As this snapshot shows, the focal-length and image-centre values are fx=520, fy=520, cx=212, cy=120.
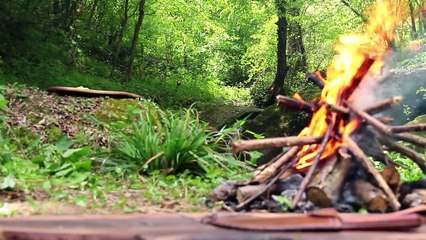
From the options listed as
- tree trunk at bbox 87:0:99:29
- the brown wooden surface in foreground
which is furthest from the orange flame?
tree trunk at bbox 87:0:99:29

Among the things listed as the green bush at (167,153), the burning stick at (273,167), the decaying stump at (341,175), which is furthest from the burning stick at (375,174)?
the green bush at (167,153)

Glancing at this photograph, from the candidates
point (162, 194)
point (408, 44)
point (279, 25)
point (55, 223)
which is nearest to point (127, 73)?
A: point (279, 25)

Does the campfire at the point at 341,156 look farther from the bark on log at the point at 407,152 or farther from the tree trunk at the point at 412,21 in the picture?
the tree trunk at the point at 412,21

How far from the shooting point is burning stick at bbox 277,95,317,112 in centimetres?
387

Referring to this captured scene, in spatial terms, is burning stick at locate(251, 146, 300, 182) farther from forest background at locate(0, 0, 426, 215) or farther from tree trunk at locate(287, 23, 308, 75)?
tree trunk at locate(287, 23, 308, 75)

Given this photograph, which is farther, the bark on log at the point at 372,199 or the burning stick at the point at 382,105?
the burning stick at the point at 382,105

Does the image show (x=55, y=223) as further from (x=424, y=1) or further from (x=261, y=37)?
(x=261, y=37)

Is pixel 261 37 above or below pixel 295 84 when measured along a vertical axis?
above

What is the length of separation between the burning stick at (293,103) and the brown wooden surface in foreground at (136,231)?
4.84 feet

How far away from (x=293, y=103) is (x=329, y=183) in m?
0.84

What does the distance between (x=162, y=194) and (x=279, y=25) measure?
11.3m

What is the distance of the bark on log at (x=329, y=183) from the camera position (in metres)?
3.22

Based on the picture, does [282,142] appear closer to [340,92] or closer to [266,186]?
[266,186]

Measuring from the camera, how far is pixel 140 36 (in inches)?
600
